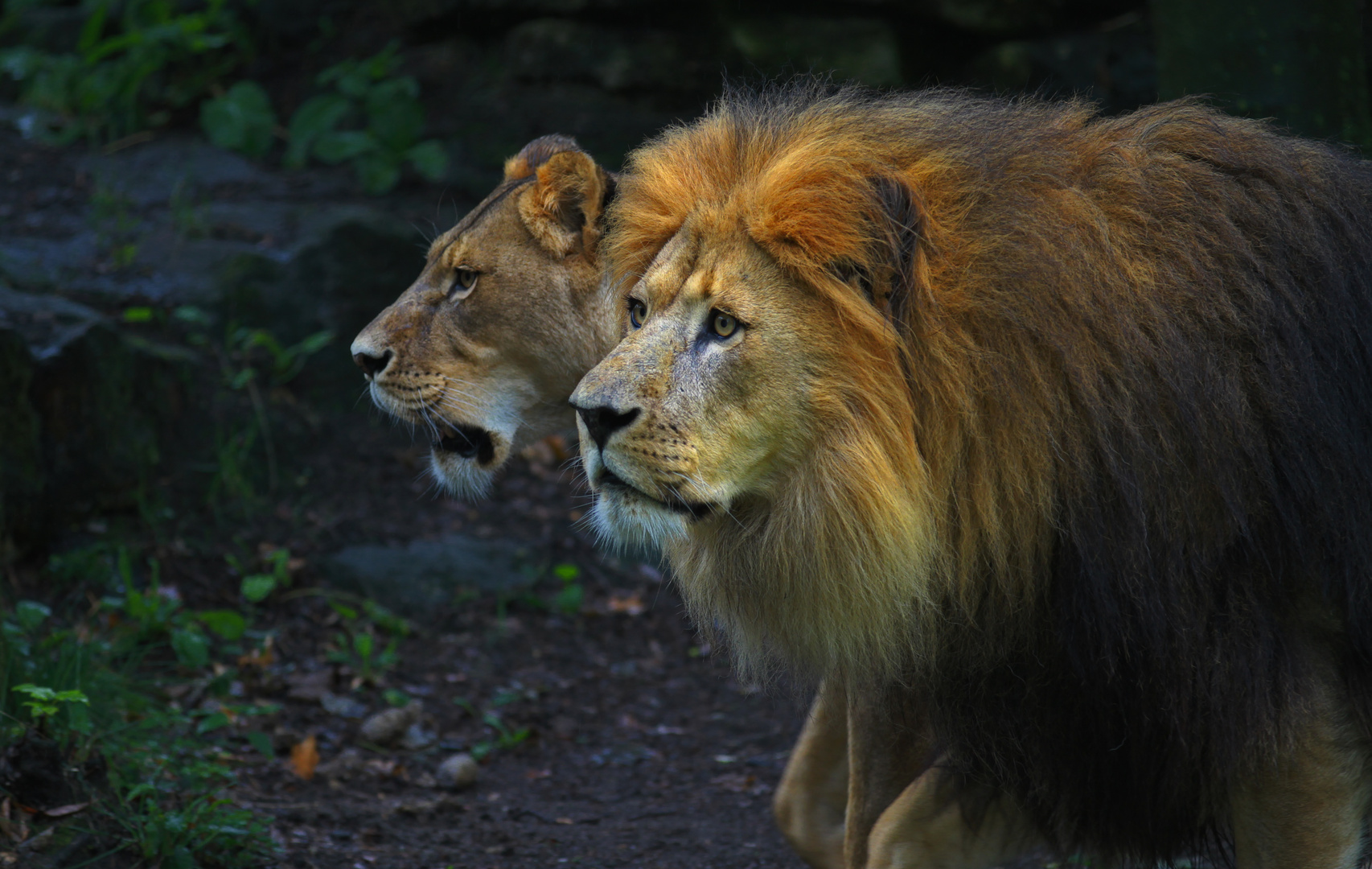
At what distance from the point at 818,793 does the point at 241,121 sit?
612cm

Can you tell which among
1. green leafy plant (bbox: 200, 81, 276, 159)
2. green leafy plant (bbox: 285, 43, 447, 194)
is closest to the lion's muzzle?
green leafy plant (bbox: 285, 43, 447, 194)

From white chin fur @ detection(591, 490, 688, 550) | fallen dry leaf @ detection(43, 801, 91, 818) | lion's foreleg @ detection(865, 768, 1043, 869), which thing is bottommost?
fallen dry leaf @ detection(43, 801, 91, 818)

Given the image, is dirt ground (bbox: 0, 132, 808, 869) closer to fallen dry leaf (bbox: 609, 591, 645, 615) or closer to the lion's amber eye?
fallen dry leaf (bbox: 609, 591, 645, 615)

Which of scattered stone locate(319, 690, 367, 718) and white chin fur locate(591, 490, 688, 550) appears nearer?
white chin fur locate(591, 490, 688, 550)

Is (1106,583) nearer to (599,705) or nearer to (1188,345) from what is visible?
(1188,345)

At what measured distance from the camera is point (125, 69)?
334 inches

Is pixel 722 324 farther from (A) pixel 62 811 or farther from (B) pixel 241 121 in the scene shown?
(B) pixel 241 121

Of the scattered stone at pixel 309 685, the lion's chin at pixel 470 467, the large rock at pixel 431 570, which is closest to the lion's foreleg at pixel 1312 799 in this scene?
the lion's chin at pixel 470 467

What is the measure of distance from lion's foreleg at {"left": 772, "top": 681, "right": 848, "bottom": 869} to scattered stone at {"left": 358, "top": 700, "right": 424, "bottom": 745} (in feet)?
5.88

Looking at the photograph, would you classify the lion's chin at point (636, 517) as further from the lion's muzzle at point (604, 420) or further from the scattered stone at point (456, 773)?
the scattered stone at point (456, 773)

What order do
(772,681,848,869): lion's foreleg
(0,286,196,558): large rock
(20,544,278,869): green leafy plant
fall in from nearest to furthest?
(20,544,278,869): green leafy plant
(772,681,848,869): lion's foreleg
(0,286,196,558): large rock

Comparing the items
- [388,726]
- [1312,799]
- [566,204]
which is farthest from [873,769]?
[388,726]

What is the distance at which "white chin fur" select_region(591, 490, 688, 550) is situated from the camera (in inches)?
107

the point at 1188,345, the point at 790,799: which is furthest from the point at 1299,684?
the point at 790,799
